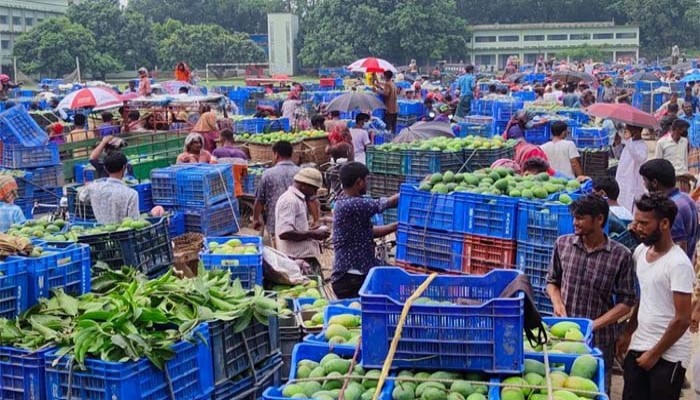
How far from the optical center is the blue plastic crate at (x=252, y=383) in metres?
4.55

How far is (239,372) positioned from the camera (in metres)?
4.70

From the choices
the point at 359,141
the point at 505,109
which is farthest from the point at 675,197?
the point at 505,109

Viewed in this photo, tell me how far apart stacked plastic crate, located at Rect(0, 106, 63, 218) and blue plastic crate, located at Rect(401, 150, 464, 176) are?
202 inches

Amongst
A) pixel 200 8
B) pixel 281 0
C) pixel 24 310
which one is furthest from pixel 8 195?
pixel 281 0

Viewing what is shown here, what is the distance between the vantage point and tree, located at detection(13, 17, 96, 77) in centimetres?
6375

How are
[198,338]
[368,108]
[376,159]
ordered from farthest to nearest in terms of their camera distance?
[368,108] < [376,159] < [198,338]

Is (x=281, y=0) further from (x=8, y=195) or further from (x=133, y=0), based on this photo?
(x=8, y=195)

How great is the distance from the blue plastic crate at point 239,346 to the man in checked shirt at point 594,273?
1.66 meters

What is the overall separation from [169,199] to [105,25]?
65498 millimetres

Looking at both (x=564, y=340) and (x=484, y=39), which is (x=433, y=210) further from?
(x=484, y=39)

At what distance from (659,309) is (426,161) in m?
5.41

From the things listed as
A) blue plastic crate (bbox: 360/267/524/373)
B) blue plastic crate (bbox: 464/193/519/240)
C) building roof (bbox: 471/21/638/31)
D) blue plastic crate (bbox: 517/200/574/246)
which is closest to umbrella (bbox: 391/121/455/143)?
blue plastic crate (bbox: 464/193/519/240)

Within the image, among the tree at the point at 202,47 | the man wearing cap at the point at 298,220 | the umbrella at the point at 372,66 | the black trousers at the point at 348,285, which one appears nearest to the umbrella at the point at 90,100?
the umbrella at the point at 372,66

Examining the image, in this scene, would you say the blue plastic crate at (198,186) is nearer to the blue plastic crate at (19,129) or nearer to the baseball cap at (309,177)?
the baseball cap at (309,177)
